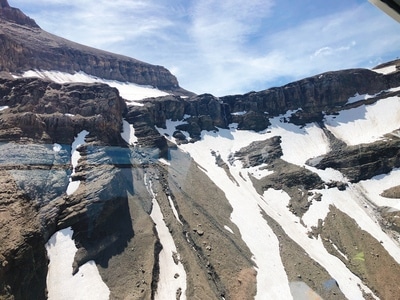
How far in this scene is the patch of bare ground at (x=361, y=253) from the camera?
47.9 m

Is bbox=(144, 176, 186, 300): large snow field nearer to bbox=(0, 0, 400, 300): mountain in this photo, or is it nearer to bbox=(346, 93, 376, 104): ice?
bbox=(0, 0, 400, 300): mountain

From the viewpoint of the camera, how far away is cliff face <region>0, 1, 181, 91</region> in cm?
9875

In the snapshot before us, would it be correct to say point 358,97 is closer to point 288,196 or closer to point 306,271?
point 288,196

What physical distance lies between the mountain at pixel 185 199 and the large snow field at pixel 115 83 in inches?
219

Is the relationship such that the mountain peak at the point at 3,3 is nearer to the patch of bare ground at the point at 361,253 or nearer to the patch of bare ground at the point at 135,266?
the patch of bare ground at the point at 135,266

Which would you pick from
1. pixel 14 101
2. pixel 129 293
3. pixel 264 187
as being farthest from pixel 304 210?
pixel 14 101

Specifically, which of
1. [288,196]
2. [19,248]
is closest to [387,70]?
[288,196]

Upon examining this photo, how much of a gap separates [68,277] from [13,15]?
135872 mm

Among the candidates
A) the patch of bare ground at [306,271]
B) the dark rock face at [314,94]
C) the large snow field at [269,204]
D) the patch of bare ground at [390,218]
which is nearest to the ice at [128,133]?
the large snow field at [269,204]

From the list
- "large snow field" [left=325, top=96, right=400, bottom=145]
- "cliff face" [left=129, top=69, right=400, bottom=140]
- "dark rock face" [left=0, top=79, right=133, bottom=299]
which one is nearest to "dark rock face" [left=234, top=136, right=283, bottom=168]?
"cliff face" [left=129, top=69, right=400, bottom=140]

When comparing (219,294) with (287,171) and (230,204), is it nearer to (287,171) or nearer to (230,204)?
(230,204)

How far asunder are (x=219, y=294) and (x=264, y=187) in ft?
124

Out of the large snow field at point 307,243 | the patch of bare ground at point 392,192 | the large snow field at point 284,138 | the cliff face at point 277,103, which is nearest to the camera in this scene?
the large snow field at point 307,243

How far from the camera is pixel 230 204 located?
6266cm
